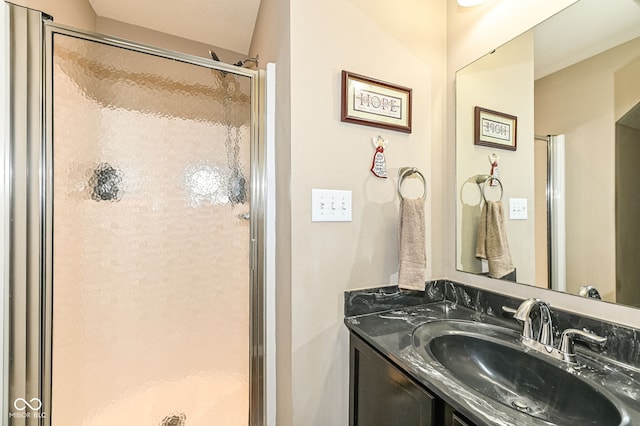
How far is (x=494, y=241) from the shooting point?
1.13m

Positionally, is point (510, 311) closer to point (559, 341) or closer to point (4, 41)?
point (559, 341)

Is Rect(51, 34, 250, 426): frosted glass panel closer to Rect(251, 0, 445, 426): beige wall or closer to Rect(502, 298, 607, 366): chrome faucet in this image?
Rect(251, 0, 445, 426): beige wall

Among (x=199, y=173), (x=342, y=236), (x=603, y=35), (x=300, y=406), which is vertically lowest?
(x=300, y=406)

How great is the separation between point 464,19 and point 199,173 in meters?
1.37

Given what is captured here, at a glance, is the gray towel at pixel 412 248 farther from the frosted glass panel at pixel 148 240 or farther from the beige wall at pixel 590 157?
the frosted glass panel at pixel 148 240

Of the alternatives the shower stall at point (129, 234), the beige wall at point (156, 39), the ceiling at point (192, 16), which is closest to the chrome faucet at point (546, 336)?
the shower stall at point (129, 234)

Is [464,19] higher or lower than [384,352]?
higher

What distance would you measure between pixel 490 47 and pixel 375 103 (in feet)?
1.72

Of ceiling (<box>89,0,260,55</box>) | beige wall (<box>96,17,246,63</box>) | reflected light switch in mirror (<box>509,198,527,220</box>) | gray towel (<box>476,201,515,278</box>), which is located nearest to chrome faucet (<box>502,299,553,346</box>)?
gray towel (<box>476,201,515,278</box>)

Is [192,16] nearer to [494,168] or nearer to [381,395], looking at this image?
[494,168]

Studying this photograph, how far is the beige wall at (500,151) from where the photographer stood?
1020 millimetres

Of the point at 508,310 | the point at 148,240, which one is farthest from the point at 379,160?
the point at 148,240

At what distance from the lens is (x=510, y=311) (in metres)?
0.97

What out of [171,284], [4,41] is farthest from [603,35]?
[4,41]
